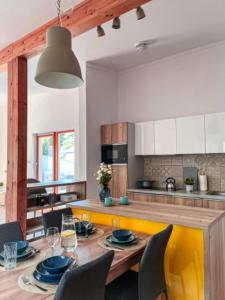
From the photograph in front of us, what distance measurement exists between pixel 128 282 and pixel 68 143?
179 inches

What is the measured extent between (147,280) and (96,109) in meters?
3.41

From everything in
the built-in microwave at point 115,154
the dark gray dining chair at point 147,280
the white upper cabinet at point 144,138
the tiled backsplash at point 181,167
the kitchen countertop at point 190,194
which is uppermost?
the white upper cabinet at point 144,138

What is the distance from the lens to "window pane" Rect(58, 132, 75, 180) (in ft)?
19.6

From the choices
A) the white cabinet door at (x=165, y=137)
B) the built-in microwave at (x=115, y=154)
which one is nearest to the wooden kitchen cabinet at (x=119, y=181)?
the built-in microwave at (x=115, y=154)

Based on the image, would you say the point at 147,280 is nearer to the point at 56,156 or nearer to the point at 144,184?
the point at 144,184

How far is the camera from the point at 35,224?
354 centimetres

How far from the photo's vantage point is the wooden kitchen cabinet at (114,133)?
4.33 metres

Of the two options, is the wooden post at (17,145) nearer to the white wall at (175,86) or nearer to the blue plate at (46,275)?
the blue plate at (46,275)

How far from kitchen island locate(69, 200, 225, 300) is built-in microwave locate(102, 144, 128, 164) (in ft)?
6.31

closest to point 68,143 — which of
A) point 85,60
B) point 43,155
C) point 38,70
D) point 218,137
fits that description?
point 43,155

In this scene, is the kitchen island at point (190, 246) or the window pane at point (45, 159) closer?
the kitchen island at point (190, 246)

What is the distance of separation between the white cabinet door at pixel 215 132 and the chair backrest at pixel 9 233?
9.27 ft

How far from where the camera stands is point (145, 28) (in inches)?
129

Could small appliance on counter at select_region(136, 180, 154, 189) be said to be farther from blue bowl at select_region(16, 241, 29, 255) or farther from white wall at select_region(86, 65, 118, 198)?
blue bowl at select_region(16, 241, 29, 255)
